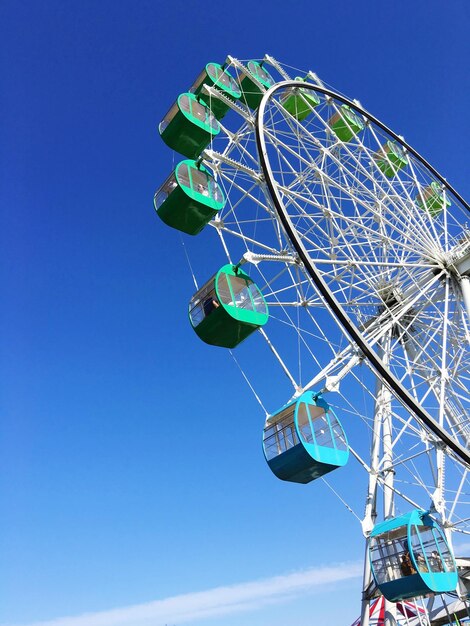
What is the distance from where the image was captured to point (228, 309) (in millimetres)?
11000

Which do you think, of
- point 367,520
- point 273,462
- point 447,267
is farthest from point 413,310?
point 273,462

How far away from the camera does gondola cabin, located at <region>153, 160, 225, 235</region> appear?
44.2ft

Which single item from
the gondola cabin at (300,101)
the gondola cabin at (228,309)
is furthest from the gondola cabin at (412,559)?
the gondola cabin at (300,101)

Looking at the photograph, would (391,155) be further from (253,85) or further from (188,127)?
(188,127)

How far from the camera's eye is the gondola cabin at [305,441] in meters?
9.50

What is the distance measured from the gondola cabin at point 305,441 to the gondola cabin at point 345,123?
427 inches

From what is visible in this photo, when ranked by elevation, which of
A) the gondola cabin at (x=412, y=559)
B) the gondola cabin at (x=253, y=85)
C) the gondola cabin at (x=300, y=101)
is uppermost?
the gondola cabin at (x=253, y=85)

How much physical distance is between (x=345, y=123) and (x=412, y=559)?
1310cm

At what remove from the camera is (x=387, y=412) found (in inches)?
511

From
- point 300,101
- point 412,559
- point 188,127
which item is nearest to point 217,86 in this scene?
point 188,127

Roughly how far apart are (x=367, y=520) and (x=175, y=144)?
35.8 ft

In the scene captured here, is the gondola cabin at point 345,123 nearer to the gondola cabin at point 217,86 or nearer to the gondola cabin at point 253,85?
the gondola cabin at point 253,85

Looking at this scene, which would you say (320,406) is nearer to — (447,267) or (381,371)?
(381,371)

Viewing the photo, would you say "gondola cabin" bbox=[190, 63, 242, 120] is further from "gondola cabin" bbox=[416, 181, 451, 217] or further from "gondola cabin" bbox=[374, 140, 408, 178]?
"gondola cabin" bbox=[416, 181, 451, 217]
